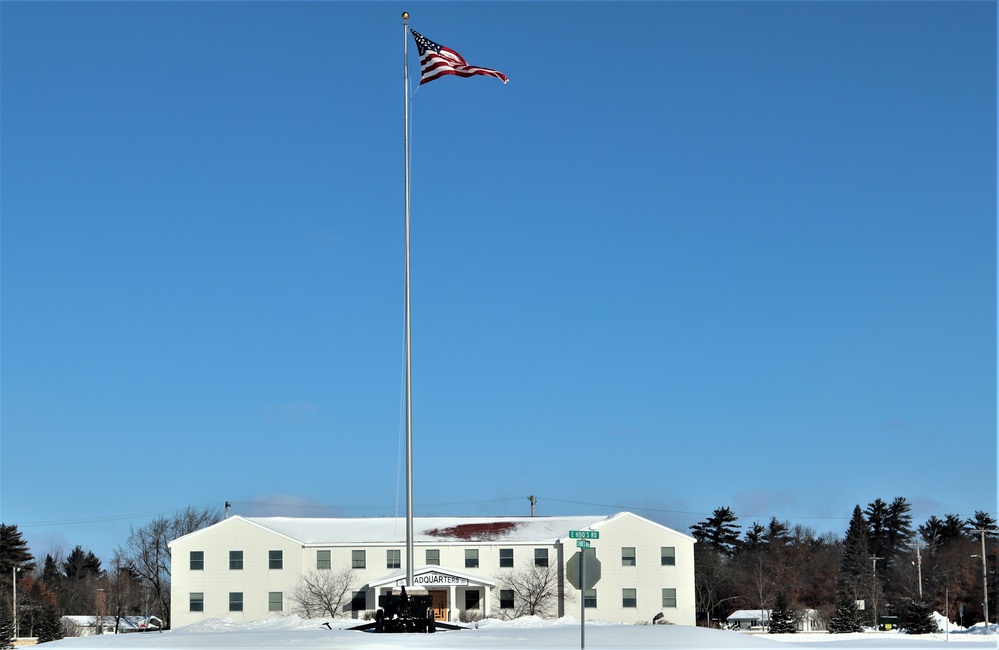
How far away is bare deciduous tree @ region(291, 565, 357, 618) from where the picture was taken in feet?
214

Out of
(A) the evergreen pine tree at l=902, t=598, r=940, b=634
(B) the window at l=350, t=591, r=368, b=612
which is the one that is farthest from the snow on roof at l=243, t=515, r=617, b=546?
(A) the evergreen pine tree at l=902, t=598, r=940, b=634

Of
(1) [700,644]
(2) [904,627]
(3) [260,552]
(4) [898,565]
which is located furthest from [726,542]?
(1) [700,644]

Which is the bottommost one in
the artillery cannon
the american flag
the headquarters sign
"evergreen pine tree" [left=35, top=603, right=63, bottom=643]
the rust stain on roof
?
"evergreen pine tree" [left=35, top=603, right=63, bottom=643]

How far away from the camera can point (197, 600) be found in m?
66.4

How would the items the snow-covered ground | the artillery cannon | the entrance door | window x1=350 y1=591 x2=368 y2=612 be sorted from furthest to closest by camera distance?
window x1=350 y1=591 x2=368 y2=612, the entrance door, the artillery cannon, the snow-covered ground

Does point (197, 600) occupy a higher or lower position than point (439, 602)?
higher

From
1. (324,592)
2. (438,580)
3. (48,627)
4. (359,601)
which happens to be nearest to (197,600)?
(324,592)

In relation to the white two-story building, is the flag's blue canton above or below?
above

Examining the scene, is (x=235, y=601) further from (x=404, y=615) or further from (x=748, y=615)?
(x=748, y=615)

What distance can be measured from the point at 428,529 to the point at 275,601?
10.3 m

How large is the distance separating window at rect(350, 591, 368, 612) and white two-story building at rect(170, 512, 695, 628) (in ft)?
0.18

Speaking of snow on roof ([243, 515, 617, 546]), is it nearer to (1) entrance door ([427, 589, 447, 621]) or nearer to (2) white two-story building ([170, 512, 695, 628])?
(2) white two-story building ([170, 512, 695, 628])

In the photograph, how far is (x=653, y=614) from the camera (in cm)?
6581

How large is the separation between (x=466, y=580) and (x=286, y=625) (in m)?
22.8
